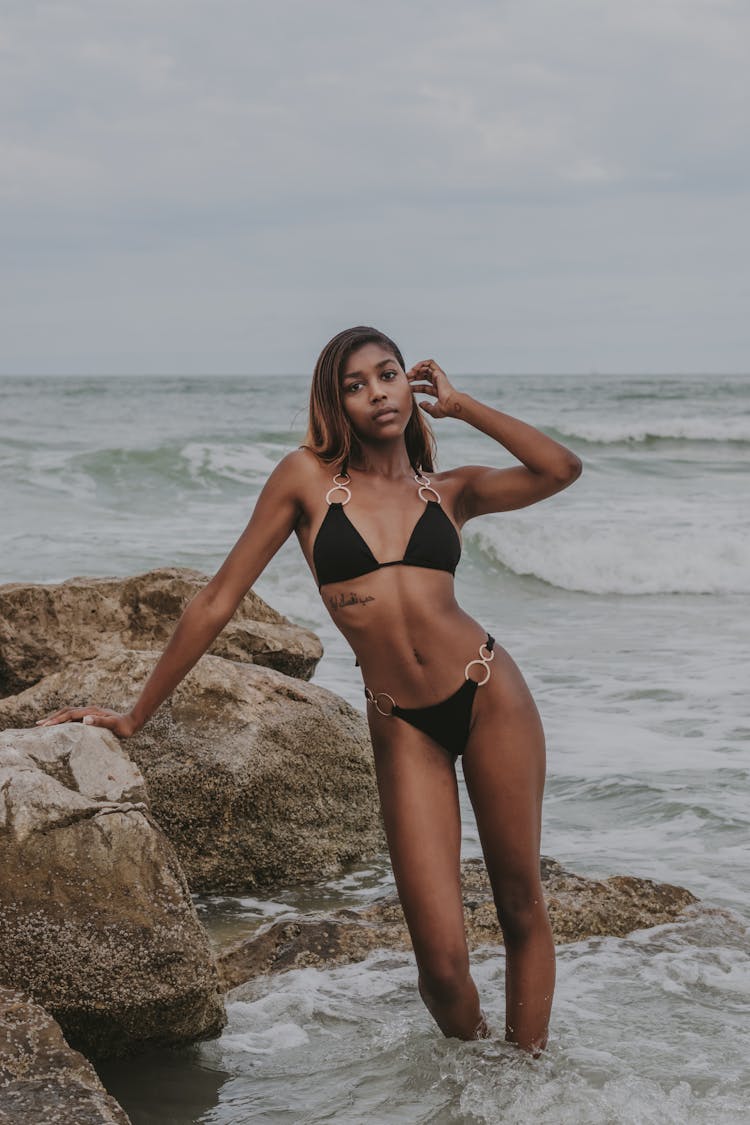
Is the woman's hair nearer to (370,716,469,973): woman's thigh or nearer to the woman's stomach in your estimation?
the woman's stomach

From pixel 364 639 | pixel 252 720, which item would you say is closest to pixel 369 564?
pixel 364 639

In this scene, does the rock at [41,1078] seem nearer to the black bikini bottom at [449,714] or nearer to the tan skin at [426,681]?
the tan skin at [426,681]

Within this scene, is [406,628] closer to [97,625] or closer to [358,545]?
[358,545]

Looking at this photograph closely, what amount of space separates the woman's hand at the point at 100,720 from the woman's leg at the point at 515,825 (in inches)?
42.9

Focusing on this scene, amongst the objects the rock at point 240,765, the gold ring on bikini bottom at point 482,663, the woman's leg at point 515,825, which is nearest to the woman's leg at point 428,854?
the woman's leg at point 515,825

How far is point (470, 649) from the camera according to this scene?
12.8 feet

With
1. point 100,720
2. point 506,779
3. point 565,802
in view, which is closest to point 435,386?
point 506,779

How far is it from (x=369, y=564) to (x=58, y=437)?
2686 cm

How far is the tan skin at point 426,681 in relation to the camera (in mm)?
3852

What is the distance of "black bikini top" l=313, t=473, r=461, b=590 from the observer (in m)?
3.84

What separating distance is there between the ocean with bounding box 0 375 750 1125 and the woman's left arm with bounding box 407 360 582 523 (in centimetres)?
174

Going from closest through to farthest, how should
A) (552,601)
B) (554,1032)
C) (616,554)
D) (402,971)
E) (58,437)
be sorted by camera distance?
(554,1032), (402,971), (552,601), (616,554), (58,437)

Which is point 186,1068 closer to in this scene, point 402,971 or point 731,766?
point 402,971

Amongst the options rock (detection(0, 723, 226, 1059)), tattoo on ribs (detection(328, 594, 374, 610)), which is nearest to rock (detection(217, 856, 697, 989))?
rock (detection(0, 723, 226, 1059))
